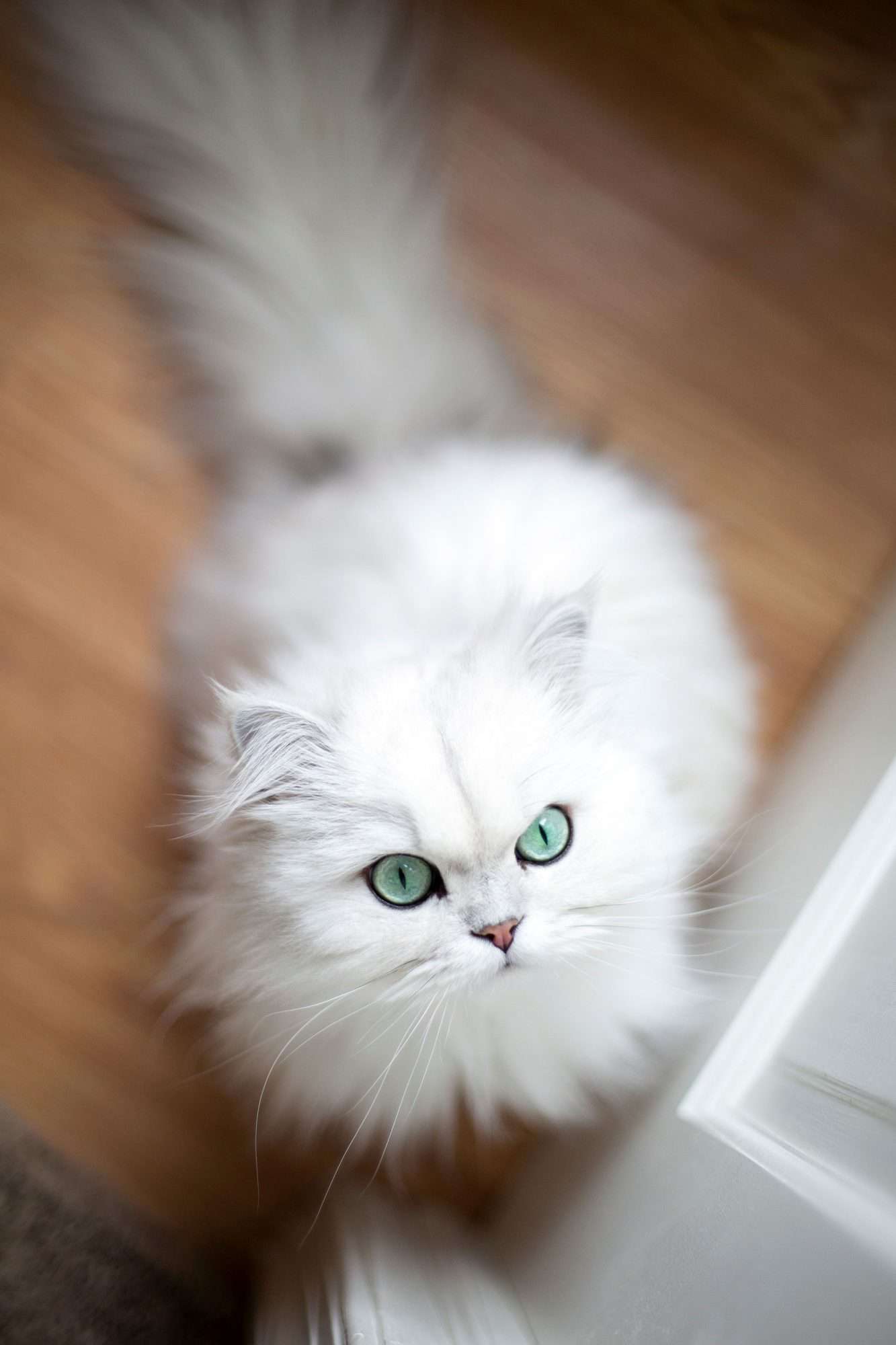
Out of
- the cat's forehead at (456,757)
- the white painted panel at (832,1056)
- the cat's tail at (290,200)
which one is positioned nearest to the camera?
the white painted panel at (832,1056)

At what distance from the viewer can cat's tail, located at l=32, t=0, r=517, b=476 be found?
3.52 feet

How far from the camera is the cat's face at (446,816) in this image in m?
0.74

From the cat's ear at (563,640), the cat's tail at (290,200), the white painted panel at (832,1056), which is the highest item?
A: the cat's tail at (290,200)

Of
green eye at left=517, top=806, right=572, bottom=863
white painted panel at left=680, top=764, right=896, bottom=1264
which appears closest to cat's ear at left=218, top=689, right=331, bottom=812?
green eye at left=517, top=806, right=572, bottom=863

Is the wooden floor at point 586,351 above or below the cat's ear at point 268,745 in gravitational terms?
above

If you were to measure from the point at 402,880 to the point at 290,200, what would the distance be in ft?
2.78

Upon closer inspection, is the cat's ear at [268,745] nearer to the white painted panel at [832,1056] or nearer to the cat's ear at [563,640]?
Result: the cat's ear at [563,640]

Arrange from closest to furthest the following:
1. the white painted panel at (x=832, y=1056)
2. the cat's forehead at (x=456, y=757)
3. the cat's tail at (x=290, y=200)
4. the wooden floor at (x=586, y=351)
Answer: the white painted panel at (x=832, y=1056), the cat's forehead at (x=456, y=757), the cat's tail at (x=290, y=200), the wooden floor at (x=586, y=351)

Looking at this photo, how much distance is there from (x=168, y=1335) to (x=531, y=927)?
798 mm

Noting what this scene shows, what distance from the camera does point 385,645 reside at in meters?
0.87

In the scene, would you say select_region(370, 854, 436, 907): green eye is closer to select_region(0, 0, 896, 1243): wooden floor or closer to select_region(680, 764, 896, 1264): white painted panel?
select_region(680, 764, 896, 1264): white painted panel

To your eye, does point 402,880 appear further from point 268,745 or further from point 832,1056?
point 832,1056

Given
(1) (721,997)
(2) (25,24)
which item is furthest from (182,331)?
(1) (721,997)

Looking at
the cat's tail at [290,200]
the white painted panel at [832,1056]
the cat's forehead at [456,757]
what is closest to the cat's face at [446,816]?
the cat's forehead at [456,757]
